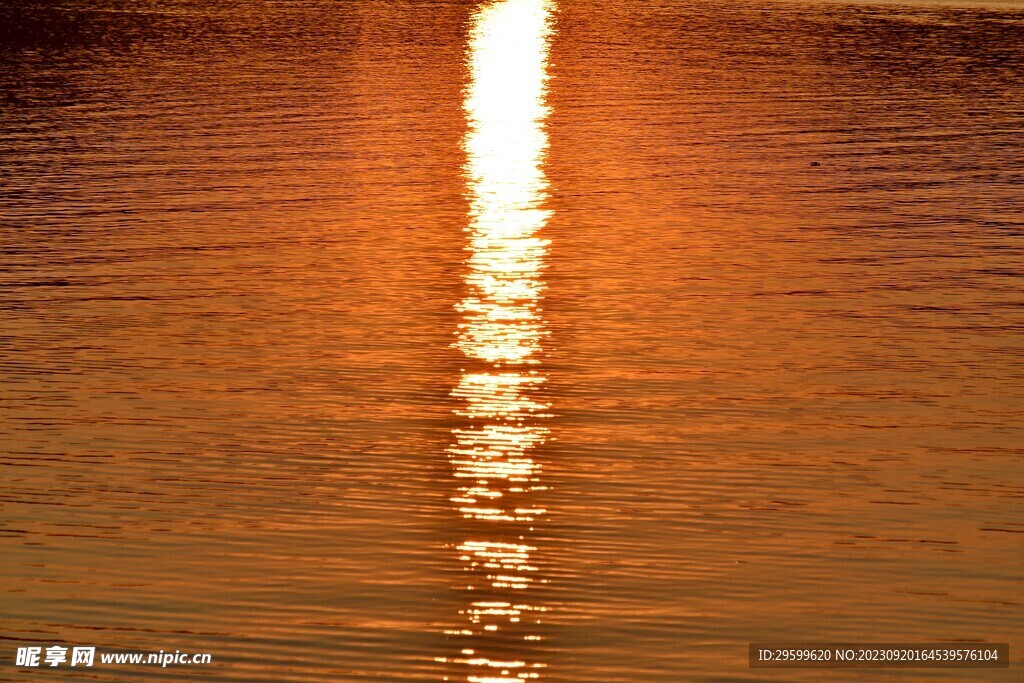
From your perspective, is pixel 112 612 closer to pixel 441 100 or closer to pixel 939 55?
pixel 441 100

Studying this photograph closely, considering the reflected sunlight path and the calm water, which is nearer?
the reflected sunlight path

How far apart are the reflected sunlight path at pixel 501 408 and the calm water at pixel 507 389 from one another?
23 millimetres

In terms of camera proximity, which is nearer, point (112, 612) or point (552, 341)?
point (112, 612)

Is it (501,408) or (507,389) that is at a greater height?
(507,389)

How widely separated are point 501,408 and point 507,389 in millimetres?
319

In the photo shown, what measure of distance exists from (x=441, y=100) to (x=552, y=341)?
10.7m

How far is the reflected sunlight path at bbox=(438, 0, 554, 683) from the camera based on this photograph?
19.5 ft

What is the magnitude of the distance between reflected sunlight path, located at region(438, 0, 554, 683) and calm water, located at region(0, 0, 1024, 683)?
0.02 m

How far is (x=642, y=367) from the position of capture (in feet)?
29.2

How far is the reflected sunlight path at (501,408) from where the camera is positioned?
5.94 m

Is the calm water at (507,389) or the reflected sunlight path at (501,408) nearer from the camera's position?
the reflected sunlight path at (501,408)

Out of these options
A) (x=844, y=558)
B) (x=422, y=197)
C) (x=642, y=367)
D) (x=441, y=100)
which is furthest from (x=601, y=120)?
(x=844, y=558)

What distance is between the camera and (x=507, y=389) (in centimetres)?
854

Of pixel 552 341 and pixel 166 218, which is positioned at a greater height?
pixel 166 218
